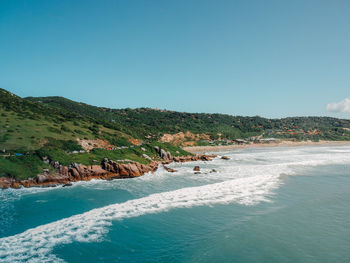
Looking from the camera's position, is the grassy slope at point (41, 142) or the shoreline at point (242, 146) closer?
the grassy slope at point (41, 142)

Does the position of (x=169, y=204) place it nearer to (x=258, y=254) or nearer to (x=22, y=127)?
(x=258, y=254)

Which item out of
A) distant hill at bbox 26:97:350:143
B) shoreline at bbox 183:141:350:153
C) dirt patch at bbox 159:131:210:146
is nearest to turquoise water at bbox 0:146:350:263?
shoreline at bbox 183:141:350:153

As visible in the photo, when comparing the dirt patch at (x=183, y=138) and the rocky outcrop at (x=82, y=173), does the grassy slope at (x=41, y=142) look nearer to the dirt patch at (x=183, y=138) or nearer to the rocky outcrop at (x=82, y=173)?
the rocky outcrop at (x=82, y=173)

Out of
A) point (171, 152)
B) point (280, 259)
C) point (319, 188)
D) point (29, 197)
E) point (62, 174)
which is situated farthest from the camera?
point (171, 152)

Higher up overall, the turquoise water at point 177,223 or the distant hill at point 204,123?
the distant hill at point 204,123

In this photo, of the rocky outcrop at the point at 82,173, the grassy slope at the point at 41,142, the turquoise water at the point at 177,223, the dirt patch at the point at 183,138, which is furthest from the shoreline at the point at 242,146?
the turquoise water at the point at 177,223

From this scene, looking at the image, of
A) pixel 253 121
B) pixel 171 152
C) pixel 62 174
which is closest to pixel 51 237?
pixel 62 174

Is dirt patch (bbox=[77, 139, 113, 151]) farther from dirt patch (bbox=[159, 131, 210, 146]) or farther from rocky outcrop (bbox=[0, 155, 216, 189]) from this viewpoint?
dirt patch (bbox=[159, 131, 210, 146])

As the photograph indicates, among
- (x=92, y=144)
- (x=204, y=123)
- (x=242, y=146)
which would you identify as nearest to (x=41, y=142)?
(x=92, y=144)

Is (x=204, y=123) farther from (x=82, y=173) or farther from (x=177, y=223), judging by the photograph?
(x=177, y=223)
